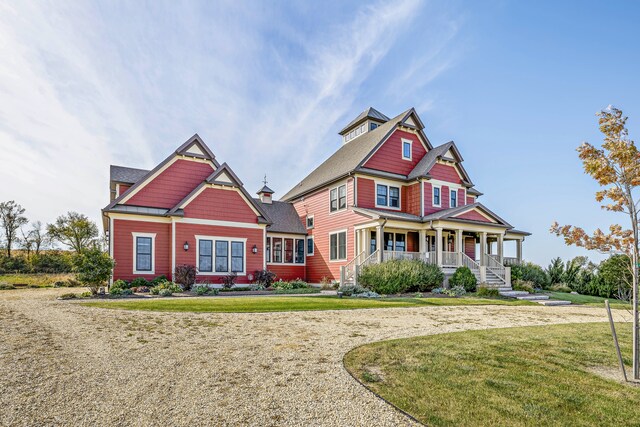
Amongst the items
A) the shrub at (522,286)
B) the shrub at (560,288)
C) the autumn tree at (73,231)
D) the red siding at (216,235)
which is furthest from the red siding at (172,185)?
the autumn tree at (73,231)

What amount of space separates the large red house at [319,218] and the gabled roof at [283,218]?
0.09m

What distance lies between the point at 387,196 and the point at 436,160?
158 inches

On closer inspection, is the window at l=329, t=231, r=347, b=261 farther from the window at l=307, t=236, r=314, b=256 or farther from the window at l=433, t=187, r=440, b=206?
the window at l=433, t=187, r=440, b=206

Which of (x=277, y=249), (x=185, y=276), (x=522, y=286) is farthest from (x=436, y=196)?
(x=185, y=276)

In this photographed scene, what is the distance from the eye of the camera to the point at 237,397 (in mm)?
4371

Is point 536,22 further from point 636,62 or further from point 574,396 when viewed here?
point 574,396

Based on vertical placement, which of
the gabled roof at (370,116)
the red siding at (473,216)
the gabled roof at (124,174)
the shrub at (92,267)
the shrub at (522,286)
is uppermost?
the gabled roof at (370,116)

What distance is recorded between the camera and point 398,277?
18031mm

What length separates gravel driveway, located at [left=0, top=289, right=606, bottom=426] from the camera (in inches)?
154

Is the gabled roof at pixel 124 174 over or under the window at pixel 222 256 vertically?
over

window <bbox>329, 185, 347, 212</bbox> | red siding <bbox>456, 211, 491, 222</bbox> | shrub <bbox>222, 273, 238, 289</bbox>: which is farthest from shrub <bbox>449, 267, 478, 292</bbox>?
shrub <bbox>222, 273, 238, 289</bbox>

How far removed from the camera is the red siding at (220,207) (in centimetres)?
2092

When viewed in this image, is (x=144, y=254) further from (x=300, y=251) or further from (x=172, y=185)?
(x=300, y=251)

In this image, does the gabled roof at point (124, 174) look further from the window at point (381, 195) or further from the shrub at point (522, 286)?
the shrub at point (522, 286)
